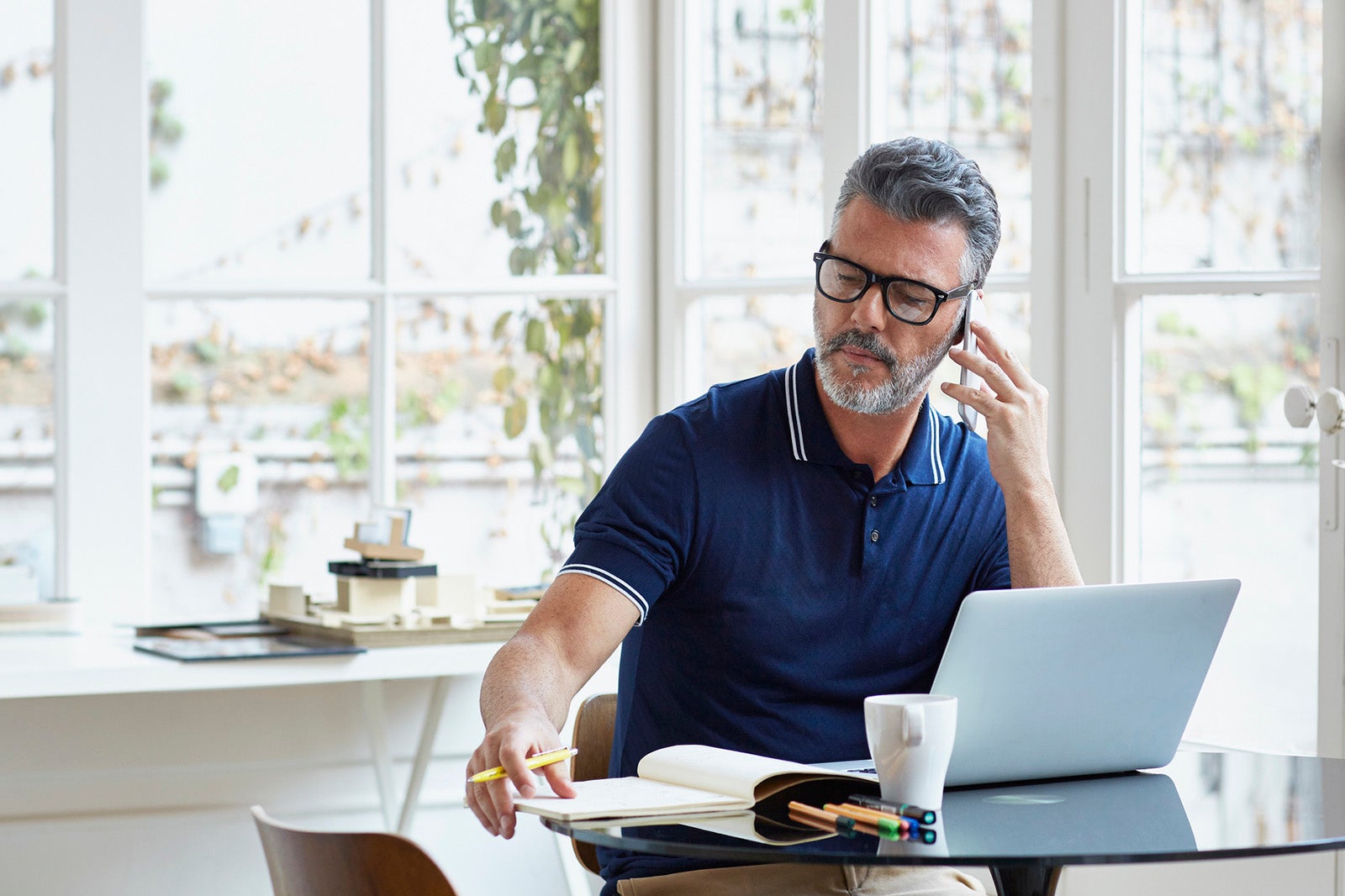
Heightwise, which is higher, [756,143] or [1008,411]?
[756,143]

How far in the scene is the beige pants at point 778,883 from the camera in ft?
5.81

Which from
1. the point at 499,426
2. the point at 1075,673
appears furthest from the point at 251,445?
the point at 1075,673

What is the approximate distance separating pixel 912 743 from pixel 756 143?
2177 millimetres

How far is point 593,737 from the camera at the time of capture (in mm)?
2135

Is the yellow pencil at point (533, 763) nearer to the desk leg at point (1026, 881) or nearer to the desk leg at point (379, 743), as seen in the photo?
the desk leg at point (1026, 881)

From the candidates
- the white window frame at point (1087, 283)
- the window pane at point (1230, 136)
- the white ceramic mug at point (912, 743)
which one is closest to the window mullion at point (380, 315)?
the white window frame at point (1087, 283)

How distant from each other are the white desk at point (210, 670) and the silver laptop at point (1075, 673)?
134 cm

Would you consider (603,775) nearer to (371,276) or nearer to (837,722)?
(837,722)

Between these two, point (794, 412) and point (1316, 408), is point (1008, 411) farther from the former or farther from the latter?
point (1316, 408)

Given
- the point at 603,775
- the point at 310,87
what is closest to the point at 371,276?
the point at 310,87

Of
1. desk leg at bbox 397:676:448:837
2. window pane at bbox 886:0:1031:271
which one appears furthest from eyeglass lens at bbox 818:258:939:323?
desk leg at bbox 397:676:448:837

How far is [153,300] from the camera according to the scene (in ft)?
10.5

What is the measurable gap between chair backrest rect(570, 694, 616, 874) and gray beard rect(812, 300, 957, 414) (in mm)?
539

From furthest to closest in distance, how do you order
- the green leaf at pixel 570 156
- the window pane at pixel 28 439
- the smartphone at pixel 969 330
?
the green leaf at pixel 570 156 → the window pane at pixel 28 439 → the smartphone at pixel 969 330
